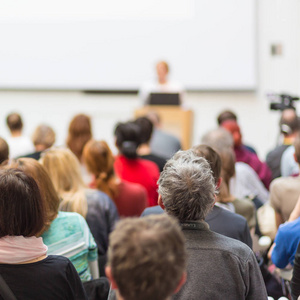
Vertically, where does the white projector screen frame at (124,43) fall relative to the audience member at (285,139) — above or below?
above

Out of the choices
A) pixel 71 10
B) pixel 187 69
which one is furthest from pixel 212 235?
pixel 71 10

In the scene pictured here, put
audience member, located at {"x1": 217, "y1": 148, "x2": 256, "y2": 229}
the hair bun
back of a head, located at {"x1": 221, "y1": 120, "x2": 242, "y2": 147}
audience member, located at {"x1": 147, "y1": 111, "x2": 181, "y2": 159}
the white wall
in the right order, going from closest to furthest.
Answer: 1. audience member, located at {"x1": 217, "y1": 148, "x2": 256, "y2": 229}
2. the hair bun
3. back of a head, located at {"x1": 221, "y1": 120, "x2": 242, "y2": 147}
4. audience member, located at {"x1": 147, "y1": 111, "x2": 181, "y2": 159}
5. the white wall

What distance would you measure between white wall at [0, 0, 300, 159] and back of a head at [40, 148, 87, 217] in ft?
17.6

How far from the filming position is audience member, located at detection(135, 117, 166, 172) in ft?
13.7

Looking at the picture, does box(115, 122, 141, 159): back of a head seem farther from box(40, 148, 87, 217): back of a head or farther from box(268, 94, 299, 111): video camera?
box(268, 94, 299, 111): video camera

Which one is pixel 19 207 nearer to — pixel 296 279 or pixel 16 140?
pixel 296 279

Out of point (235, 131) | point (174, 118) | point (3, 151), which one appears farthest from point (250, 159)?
point (174, 118)

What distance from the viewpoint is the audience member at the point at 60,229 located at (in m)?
2.28

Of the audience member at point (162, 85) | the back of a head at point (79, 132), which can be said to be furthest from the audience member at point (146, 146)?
the audience member at point (162, 85)

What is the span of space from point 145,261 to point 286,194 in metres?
1.80

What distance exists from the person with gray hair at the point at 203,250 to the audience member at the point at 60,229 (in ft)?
2.17

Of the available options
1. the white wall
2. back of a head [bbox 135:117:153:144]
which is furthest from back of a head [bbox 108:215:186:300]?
the white wall

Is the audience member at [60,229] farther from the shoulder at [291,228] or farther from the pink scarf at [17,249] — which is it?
the shoulder at [291,228]

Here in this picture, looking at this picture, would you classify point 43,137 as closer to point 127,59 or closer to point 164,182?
point 164,182
